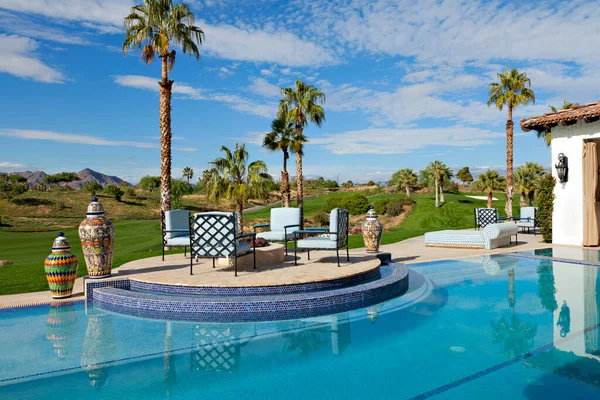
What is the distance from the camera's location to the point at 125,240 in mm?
20969

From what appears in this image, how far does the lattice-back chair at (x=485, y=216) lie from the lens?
1481 centimetres

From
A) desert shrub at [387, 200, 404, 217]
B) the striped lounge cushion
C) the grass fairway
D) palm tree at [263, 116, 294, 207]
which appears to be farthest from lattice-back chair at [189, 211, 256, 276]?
desert shrub at [387, 200, 404, 217]

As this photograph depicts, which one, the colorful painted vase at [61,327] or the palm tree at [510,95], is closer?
the colorful painted vase at [61,327]

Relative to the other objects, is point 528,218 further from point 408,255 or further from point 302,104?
point 302,104

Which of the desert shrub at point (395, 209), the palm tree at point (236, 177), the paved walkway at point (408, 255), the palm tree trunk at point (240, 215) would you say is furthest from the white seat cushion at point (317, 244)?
the desert shrub at point (395, 209)

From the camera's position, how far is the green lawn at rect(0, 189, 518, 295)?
7.59 meters

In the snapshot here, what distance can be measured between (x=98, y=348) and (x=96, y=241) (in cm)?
251

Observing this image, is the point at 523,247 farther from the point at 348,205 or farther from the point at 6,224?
the point at 6,224

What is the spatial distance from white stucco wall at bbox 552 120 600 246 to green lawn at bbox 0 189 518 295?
201 inches

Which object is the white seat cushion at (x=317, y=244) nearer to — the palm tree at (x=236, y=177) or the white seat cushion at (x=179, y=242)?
the white seat cushion at (x=179, y=242)

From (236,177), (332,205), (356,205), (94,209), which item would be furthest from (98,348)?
(332,205)

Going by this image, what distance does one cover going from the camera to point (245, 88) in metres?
24.4

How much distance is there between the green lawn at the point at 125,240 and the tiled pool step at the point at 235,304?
2.39m

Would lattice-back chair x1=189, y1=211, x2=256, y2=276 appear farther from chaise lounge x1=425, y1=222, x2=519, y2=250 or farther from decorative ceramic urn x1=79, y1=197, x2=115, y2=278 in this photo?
chaise lounge x1=425, y1=222, x2=519, y2=250
